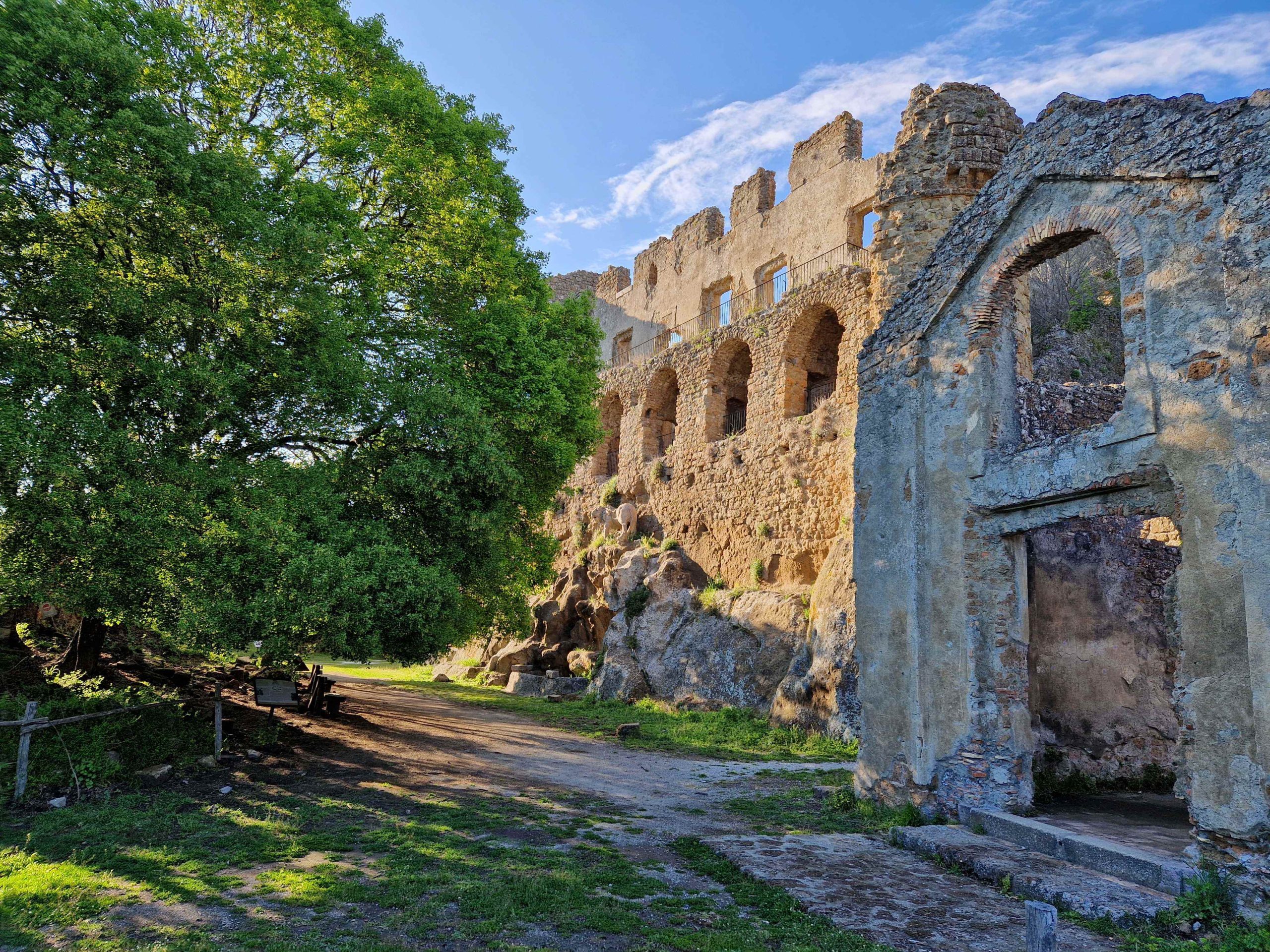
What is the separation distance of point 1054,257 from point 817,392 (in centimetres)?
1225

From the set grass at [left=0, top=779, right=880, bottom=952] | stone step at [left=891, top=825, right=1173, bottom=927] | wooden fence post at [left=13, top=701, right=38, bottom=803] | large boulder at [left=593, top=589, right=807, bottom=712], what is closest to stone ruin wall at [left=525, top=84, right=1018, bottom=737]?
large boulder at [left=593, top=589, right=807, bottom=712]

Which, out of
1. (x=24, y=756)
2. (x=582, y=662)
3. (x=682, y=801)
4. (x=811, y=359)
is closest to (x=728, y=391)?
(x=811, y=359)

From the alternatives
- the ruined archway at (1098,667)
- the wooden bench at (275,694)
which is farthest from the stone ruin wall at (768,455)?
the wooden bench at (275,694)

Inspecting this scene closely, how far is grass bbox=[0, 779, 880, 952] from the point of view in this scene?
5.49m

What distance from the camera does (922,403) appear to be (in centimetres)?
970

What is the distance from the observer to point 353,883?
257 inches

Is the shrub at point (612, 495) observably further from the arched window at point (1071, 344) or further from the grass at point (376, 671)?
the arched window at point (1071, 344)

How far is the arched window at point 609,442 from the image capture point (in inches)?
1152

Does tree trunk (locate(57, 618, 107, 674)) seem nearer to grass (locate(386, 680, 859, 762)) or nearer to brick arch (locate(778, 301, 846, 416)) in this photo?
grass (locate(386, 680, 859, 762))

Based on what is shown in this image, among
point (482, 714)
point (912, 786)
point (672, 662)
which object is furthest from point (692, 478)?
point (912, 786)

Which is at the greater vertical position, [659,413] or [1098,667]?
[659,413]

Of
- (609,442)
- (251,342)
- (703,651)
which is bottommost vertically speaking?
(703,651)

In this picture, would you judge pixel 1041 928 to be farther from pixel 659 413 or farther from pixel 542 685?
pixel 659 413

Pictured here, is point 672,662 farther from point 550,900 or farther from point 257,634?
point 550,900
